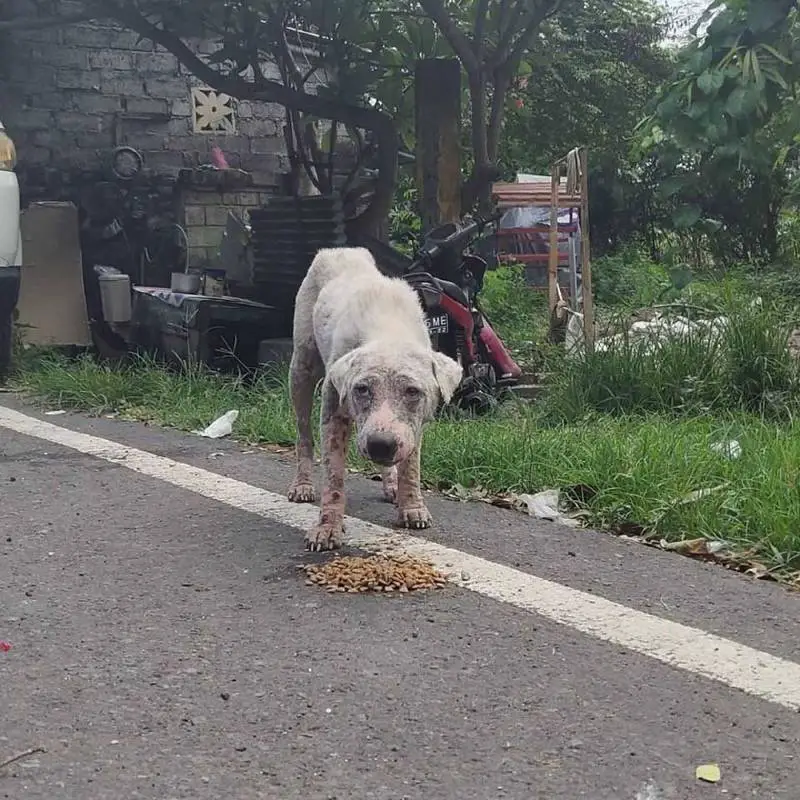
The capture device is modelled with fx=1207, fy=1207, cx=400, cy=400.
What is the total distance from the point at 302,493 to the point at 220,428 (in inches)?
81.7

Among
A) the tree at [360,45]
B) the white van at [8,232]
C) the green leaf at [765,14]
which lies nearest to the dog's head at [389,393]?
the green leaf at [765,14]

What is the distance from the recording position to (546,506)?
17.6 ft

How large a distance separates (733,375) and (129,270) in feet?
24.4

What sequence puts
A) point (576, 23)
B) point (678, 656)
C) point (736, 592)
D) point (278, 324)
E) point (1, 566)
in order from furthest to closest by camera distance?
point (576, 23) → point (278, 324) → point (1, 566) → point (736, 592) → point (678, 656)

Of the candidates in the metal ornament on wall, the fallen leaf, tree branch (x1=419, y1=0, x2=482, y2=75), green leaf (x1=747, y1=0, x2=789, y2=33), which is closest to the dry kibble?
the fallen leaf

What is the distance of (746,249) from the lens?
17.6 m

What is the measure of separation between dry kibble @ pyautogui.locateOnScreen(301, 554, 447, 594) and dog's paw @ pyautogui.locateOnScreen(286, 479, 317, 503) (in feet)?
3.60

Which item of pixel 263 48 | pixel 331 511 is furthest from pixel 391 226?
pixel 331 511

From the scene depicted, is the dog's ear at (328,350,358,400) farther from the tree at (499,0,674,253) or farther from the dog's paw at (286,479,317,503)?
the tree at (499,0,674,253)

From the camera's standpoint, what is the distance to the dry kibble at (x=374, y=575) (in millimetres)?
4148

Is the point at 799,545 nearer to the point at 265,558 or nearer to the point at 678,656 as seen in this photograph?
the point at 678,656

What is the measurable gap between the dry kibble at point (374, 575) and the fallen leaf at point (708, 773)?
4.93 feet

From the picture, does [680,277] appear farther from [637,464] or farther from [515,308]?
[515,308]

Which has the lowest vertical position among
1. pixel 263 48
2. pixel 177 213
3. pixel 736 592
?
pixel 736 592
